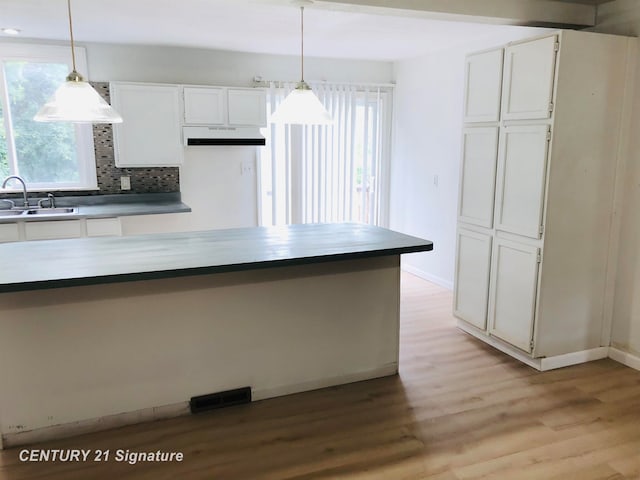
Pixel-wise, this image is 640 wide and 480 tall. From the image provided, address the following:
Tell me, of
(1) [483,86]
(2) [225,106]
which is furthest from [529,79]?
(2) [225,106]

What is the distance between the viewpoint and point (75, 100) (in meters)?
2.38

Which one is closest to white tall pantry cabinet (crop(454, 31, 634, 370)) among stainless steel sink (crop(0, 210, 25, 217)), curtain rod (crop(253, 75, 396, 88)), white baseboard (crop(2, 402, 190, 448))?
curtain rod (crop(253, 75, 396, 88))

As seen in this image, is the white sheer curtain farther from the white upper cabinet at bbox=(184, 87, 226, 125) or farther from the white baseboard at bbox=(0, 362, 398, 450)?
the white baseboard at bbox=(0, 362, 398, 450)

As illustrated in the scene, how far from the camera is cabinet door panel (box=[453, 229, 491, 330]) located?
11.9 feet

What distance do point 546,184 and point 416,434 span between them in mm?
1725

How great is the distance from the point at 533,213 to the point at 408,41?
220 cm

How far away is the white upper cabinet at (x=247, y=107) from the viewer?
4852 mm

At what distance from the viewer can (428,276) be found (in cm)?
547

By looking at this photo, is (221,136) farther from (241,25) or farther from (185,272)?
(185,272)

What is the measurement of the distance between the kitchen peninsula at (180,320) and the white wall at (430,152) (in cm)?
210

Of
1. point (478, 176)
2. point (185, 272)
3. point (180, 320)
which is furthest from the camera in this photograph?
point (478, 176)

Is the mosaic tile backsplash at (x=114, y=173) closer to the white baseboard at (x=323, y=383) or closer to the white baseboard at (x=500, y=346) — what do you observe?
the white baseboard at (x=323, y=383)

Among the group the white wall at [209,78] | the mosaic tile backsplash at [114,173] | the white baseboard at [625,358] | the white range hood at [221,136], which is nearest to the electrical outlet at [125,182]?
the mosaic tile backsplash at [114,173]

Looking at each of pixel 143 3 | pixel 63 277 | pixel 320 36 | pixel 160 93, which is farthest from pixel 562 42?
pixel 160 93
